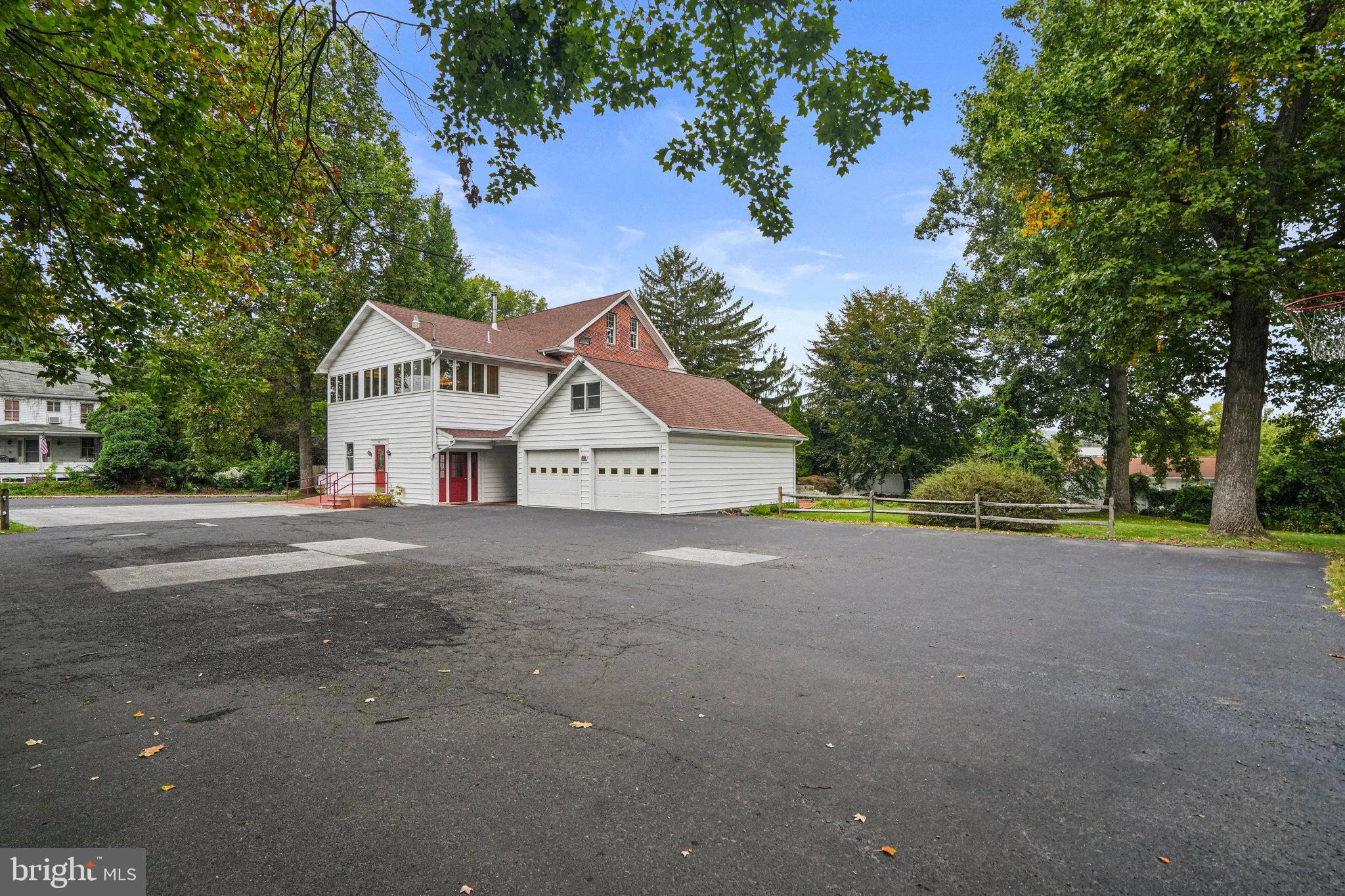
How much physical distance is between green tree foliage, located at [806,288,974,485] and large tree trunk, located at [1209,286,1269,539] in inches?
604

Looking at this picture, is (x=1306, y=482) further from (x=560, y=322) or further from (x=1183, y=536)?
(x=560, y=322)

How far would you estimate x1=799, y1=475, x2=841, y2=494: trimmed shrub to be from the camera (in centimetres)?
3328

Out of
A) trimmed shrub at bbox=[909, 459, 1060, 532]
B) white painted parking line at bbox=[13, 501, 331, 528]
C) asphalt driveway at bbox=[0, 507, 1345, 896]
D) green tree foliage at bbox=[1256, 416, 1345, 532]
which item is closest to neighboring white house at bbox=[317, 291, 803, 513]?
white painted parking line at bbox=[13, 501, 331, 528]

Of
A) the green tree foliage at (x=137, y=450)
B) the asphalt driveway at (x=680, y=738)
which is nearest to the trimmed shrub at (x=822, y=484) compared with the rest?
the asphalt driveway at (x=680, y=738)

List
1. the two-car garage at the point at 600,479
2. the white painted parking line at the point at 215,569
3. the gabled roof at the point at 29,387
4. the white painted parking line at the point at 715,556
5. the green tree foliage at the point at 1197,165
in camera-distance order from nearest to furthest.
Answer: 1. the white painted parking line at the point at 215,569
2. the white painted parking line at the point at 715,556
3. the green tree foliage at the point at 1197,165
4. the two-car garage at the point at 600,479
5. the gabled roof at the point at 29,387

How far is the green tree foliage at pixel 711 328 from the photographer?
4531 cm

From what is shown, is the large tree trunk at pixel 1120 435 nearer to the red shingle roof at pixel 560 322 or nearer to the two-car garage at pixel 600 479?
the two-car garage at pixel 600 479

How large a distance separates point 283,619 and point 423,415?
17.8 metres

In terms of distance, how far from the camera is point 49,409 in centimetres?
3988

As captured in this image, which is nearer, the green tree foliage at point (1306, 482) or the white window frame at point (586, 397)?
the green tree foliage at point (1306, 482)

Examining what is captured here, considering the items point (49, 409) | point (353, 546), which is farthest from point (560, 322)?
point (49, 409)

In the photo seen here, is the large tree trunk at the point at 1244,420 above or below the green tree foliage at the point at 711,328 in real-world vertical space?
below

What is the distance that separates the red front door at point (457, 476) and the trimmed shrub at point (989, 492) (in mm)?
16382

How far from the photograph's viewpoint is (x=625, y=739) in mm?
3561
